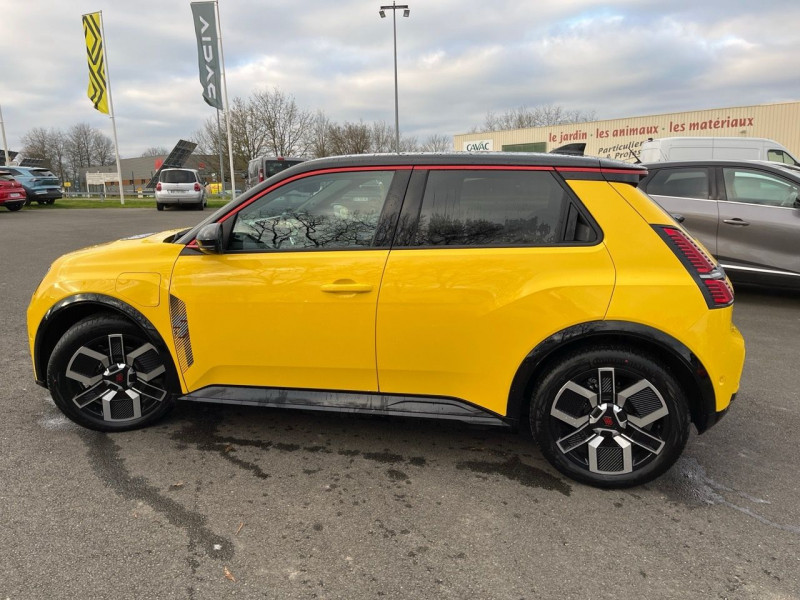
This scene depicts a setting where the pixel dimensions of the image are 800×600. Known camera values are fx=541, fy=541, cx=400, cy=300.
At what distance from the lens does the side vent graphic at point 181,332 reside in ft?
10.1

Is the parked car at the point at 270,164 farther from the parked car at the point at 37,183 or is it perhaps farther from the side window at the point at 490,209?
the side window at the point at 490,209

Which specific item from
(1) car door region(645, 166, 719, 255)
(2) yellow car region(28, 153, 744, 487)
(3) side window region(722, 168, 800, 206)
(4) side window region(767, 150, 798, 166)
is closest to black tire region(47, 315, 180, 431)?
(2) yellow car region(28, 153, 744, 487)

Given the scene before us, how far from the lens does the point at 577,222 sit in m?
2.73

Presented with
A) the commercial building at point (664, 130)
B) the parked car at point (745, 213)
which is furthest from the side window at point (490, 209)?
the commercial building at point (664, 130)

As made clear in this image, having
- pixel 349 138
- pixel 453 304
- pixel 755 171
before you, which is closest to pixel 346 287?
pixel 453 304

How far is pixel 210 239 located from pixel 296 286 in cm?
54

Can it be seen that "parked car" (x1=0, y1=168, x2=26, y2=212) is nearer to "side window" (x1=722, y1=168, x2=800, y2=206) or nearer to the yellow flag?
the yellow flag

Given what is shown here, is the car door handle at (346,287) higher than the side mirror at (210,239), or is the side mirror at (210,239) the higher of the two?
the side mirror at (210,239)

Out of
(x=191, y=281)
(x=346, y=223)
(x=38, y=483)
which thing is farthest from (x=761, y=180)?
(x=38, y=483)

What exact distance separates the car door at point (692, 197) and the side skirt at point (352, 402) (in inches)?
196

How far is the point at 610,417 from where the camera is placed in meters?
2.72

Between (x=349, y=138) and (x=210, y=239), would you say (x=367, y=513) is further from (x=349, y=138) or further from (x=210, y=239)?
(x=349, y=138)

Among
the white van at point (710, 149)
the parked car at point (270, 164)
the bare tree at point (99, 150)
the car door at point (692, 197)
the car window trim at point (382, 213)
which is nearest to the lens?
the car window trim at point (382, 213)

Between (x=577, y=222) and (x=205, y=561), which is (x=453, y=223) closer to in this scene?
(x=577, y=222)
